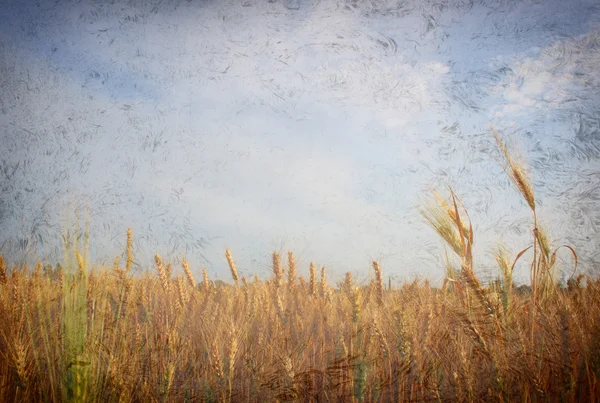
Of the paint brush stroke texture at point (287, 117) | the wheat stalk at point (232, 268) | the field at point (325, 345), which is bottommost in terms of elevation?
the field at point (325, 345)

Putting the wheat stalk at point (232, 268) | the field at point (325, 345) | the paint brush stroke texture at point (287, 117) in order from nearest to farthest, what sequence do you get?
1. the field at point (325, 345)
2. the paint brush stroke texture at point (287, 117)
3. the wheat stalk at point (232, 268)

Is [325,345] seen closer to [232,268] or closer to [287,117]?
[232,268]

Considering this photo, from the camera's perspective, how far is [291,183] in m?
2.79

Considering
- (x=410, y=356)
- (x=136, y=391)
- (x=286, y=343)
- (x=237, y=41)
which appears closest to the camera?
(x=136, y=391)

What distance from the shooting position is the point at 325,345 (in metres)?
2.10

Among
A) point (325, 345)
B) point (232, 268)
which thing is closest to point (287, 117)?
point (232, 268)

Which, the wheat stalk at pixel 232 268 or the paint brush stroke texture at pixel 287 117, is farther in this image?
the wheat stalk at pixel 232 268

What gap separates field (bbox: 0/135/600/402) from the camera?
4.57 feet

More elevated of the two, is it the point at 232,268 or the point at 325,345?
the point at 232,268

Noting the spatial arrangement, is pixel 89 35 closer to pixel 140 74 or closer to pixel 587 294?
pixel 140 74

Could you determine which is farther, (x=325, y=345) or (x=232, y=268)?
(x=232, y=268)

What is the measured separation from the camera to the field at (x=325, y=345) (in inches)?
54.8

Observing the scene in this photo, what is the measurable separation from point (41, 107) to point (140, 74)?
744 mm

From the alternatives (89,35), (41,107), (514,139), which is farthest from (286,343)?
(89,35)
